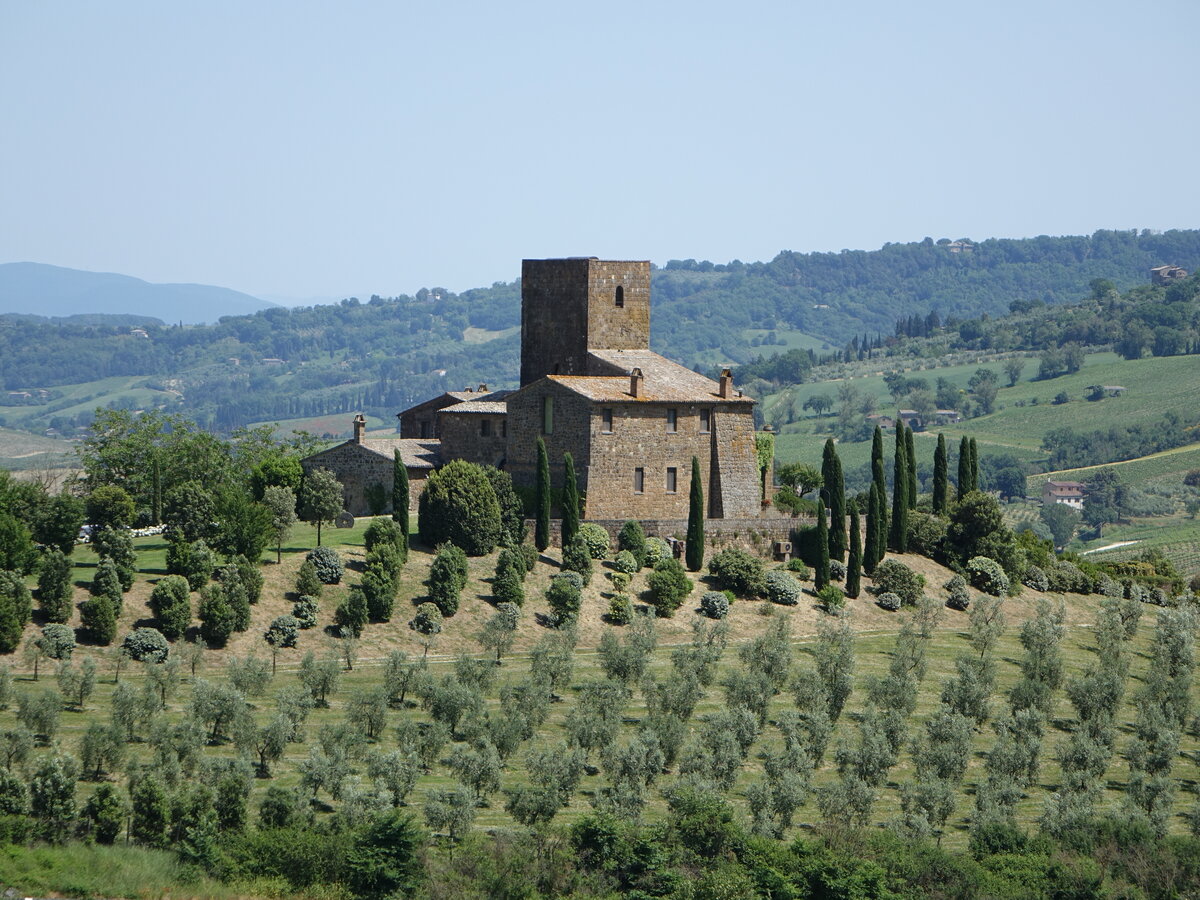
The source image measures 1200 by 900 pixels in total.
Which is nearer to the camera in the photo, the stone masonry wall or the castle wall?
the stone masonry wall

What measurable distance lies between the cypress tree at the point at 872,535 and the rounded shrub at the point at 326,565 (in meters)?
22.4

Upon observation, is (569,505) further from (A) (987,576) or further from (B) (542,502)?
(A) (987,576)

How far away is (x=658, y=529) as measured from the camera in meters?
70.2

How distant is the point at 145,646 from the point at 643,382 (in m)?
26.5

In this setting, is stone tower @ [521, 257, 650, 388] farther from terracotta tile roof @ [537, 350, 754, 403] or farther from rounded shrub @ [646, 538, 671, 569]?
rounded shrub @ [646, 538, 671, 569]

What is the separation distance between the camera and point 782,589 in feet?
222

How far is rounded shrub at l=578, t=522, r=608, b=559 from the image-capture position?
67750 mm

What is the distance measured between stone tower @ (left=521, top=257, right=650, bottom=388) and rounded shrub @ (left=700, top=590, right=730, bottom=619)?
15.3 m

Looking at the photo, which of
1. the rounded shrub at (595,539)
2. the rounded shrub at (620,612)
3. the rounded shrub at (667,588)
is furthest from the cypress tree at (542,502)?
the rounded shrub at (620,612)

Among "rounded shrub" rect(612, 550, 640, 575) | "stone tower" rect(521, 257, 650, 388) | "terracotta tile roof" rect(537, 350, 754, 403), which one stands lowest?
"rounded shrub" rect(612, 550, 640, 575)

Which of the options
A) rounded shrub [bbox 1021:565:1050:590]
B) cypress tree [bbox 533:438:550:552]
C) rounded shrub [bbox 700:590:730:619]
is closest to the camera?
rounded shrub [bbox 700:590:730:619]

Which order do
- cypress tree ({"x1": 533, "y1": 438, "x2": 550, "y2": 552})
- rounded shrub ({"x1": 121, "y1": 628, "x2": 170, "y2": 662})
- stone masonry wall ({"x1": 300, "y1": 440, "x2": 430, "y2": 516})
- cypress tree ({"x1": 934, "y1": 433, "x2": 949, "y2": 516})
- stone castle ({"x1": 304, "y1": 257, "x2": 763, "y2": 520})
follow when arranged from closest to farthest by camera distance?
rounded shrub ({"x1": 121, "y1": 628, "x2": 170, "y2": 662})
cypress tree ({"x1": 533, "y1": 438, "x2": 550, "y2": 552})
stone castle ({"x1": 304, "y1": 257, "x2": 763, "y2": 520})
stone masonry wall ({"x1": 300, "y1": 440, "x2": 430, "y2": 516})
cypress tree ({"x1": 934, "y1": 433, "x2": 949, "y2": 516})

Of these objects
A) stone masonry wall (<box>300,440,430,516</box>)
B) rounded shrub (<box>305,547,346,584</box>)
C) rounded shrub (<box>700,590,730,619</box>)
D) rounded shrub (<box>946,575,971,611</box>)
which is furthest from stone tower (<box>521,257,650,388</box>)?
rounded shrub (<box>305,547,346,584</box>)

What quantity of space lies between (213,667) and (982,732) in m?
23.7
